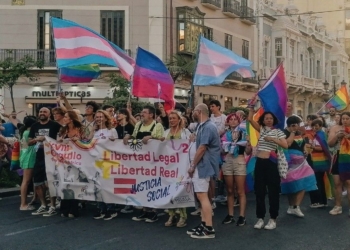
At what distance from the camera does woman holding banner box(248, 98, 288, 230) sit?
8.23 metres

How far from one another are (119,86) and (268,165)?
16.9 metres

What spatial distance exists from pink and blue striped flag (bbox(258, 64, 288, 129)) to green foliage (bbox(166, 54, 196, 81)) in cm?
1686

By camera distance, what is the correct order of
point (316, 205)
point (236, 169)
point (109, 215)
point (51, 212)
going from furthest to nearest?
point (316, 205), point (51, 212), point (109, 215), point (236, 169)

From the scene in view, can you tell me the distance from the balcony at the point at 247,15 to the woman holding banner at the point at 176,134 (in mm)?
28568

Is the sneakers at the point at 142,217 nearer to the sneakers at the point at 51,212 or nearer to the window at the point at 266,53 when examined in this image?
the sneakers at the point at 51,212

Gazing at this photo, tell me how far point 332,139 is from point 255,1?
29520 millimetres

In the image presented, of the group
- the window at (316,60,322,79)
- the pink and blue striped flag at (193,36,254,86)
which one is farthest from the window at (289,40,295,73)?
the pink and blue striped flag at (193,36,254,86)

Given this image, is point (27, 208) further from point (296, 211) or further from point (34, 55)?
point (34, 55)

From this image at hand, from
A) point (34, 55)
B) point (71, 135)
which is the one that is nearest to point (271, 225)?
point (71, 135)

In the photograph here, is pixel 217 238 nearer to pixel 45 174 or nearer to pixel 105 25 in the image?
pixel 45 174

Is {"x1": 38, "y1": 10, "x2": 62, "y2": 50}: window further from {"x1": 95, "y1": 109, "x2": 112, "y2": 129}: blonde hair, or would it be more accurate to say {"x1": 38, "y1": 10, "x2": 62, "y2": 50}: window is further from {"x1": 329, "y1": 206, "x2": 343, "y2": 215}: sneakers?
{"x1": 329, "y1": 206, "x2": 343, "y2": 215}: sneakers

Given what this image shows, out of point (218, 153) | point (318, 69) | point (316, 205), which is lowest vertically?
point (316, 205)

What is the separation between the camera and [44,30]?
27328 mm

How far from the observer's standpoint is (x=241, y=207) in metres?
8.61
